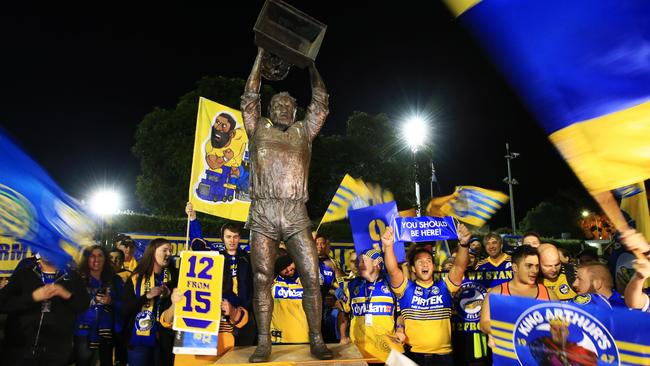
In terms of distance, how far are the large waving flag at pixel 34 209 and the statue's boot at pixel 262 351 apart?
8.67ft

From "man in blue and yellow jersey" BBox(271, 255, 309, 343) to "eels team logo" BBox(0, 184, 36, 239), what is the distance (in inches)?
120

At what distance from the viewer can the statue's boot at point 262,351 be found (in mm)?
3583

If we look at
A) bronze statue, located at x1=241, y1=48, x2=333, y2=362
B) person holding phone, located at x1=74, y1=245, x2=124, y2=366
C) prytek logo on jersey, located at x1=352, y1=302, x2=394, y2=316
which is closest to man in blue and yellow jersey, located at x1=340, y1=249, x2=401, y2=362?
prytek logo on jersey, located at x1=352, y1=302, x2=394, y2=316

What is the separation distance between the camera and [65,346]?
17.9ft

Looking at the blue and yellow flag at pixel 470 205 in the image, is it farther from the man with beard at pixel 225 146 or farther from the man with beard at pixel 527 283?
the man with beard at pixel 225 146

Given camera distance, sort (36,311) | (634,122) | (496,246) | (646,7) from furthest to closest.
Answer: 1. (496,246)
2. (36,311)
3. (634,122)
4. (646,7)

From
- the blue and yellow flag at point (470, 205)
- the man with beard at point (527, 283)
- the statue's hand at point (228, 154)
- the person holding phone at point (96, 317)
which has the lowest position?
the person holding phone at point (96, 317)

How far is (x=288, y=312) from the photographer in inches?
232

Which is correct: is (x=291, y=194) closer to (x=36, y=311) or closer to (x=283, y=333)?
(x=283, y=333)

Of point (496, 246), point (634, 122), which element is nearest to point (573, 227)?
point (496, 246)

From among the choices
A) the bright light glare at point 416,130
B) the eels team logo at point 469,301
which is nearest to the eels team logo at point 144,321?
the eels team logo at point 469,301

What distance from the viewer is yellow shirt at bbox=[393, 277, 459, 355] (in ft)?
16.4

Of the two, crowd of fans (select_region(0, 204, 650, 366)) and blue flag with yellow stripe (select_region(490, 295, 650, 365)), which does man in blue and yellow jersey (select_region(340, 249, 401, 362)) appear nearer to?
crowd of fans (select_region(0, 204, 650, 366))

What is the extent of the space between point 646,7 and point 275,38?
9.29 ft
